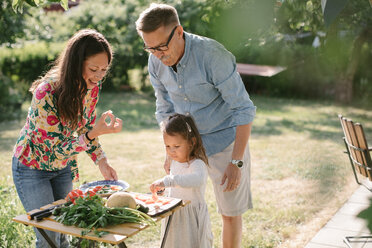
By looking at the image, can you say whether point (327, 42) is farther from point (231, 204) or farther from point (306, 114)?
point (306, 114)

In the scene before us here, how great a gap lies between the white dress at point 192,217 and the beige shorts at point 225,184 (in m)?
0.20

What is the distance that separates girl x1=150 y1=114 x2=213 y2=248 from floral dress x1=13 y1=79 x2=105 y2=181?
51 cm

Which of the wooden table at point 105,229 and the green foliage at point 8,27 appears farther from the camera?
the green foliage at point 8,27

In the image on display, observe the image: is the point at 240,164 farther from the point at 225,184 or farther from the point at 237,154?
the point at 225,184

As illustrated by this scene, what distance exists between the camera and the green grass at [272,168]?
4.13 m

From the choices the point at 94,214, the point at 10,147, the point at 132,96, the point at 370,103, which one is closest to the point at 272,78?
the point at 370,103

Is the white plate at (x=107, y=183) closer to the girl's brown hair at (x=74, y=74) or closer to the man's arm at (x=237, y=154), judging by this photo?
the girl's brown hair at (x=74, y=74)

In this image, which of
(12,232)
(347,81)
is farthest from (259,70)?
(12,232)

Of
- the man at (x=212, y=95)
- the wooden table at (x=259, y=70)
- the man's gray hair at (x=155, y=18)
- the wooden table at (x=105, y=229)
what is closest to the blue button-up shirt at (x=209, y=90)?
the man at (x=212, y=95)

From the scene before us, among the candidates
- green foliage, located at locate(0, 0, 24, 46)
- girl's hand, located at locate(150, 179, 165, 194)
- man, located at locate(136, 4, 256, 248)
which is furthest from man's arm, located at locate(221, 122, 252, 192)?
green foliage, located at locate(0, 0, 24, 46)

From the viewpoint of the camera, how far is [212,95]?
2738 mm

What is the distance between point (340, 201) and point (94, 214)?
365cm

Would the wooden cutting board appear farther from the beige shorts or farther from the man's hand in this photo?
the beige shorts

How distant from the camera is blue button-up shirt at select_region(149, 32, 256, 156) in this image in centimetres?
262
